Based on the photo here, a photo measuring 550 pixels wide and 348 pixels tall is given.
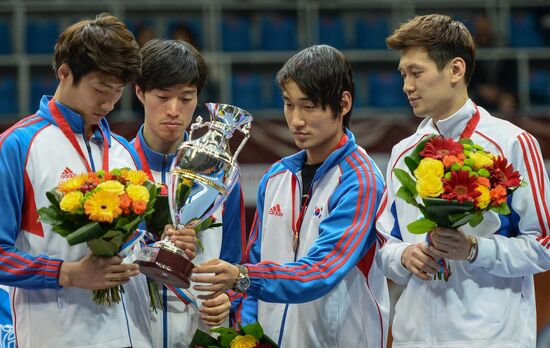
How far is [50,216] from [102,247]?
0.66ft

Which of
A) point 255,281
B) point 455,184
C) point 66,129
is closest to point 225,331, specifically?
point 255,281

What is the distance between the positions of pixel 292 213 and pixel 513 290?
2.98 ft

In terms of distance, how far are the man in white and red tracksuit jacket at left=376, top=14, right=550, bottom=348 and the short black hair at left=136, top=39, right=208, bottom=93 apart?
2.99ft

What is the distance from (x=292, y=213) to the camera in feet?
12.6

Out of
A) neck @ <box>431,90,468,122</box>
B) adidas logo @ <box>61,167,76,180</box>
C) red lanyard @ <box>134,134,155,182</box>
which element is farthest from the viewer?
red lanyard @ <box>134,134,155,182</box>

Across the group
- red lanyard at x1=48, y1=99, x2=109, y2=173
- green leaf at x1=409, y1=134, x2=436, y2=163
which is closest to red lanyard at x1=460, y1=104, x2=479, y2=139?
green leaf at x1=409, y1=134, x2=436, y2=163

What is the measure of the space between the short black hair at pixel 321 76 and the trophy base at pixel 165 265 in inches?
34.7

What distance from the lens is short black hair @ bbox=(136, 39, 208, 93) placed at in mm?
4062

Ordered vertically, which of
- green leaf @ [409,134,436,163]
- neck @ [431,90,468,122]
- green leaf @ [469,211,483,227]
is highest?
neck @ [431,90,468,122]

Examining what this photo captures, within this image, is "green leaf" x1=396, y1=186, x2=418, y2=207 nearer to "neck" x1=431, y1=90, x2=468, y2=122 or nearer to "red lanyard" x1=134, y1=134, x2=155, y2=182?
"neck" x1=431, y1=90, x2=468, y2=122

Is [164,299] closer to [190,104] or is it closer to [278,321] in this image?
[278,321]

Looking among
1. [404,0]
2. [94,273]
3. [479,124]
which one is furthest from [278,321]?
[404,0]

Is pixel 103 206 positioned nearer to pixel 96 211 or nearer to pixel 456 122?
pixel 96 211

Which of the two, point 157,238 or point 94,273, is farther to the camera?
point 157,238
